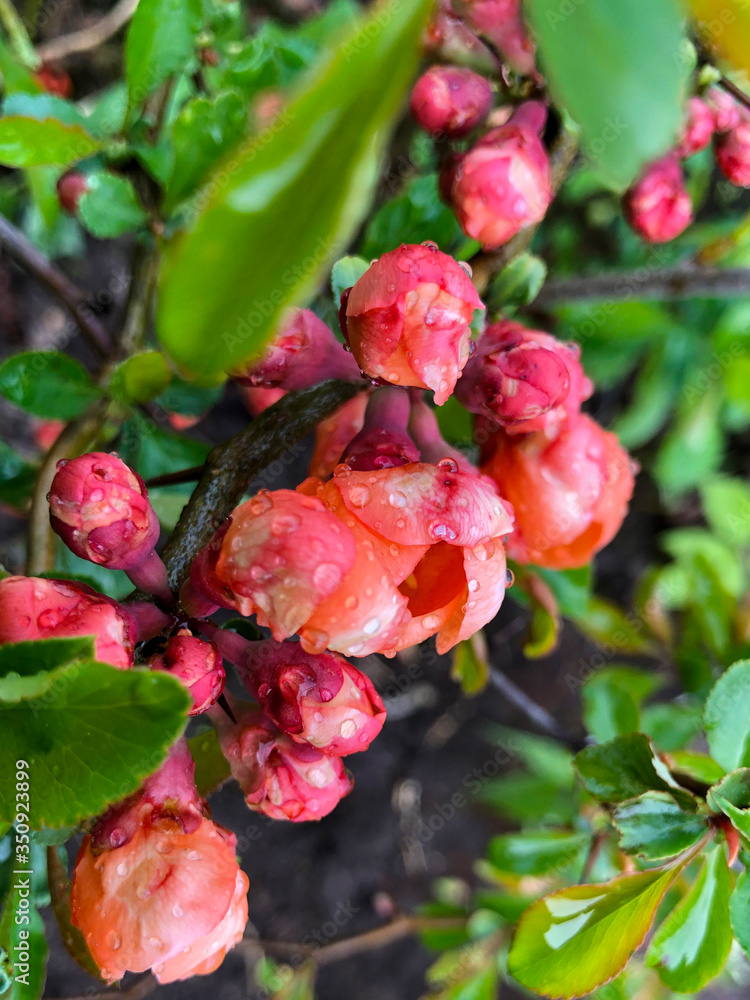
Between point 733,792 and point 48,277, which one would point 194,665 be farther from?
point 48,277

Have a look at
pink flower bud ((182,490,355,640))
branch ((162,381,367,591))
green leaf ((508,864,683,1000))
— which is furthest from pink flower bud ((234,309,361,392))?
green leaf ((508,864,683,1000))

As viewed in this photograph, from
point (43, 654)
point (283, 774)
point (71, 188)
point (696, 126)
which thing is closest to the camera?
point (43, 654)

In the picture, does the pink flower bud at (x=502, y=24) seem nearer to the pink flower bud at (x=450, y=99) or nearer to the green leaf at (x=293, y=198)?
the pink flower bud at (x=450, y=99)

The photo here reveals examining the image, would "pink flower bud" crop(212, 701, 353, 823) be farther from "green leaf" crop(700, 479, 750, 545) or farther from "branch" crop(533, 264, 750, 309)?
"green leaf" crop(700, 479, 750, 545)

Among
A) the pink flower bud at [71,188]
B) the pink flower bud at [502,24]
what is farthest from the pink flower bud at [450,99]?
the pink flower bud at [71,188]

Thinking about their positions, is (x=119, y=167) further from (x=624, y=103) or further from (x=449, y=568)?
(x=624, y=103)

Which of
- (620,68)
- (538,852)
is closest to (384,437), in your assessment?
(620,68)
